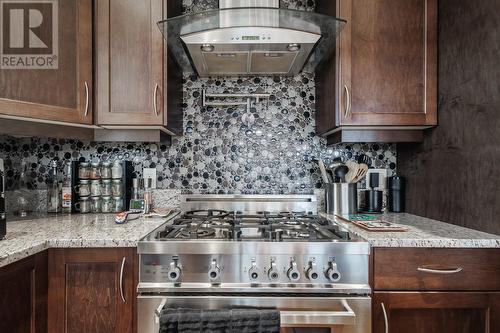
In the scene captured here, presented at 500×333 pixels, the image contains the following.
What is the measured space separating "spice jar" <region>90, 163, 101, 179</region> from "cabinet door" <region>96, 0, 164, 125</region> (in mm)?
341

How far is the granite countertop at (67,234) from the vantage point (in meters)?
1.06

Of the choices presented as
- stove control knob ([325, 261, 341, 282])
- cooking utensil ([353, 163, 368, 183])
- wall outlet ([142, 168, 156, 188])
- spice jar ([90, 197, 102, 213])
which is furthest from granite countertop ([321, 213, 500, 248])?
spice jar ([90, 197, 102, 213])

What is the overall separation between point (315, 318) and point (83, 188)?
142cm

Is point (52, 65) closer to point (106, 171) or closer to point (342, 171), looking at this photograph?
point (106, 171)

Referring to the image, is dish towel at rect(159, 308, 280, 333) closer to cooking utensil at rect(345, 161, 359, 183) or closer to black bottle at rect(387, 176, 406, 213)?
cooking utensil at rect(345, 161, 359, 183)

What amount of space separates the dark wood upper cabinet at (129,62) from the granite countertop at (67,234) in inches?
20.0

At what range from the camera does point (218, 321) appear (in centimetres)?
106

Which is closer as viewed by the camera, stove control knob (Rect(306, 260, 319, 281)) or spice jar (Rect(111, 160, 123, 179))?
stove control knob (Rect(306, 260, 319, 281))

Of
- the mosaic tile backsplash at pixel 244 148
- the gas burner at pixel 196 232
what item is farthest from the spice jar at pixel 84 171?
the gas burner at pixel 196 232

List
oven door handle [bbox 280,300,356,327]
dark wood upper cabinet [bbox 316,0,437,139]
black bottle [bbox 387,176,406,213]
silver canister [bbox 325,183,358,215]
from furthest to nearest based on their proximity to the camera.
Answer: black bottle [bbox 387,176,406,213] < silver canister [bbox 325,183,358,215] < dark wood upper cabinet [bbox 316,0,437,139] < oven door handle [bbox 280,300,356,327]

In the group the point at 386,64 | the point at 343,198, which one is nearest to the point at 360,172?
the point at 343,198

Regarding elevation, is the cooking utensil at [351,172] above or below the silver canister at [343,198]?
above

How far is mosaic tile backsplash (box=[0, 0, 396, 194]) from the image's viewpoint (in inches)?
75.4

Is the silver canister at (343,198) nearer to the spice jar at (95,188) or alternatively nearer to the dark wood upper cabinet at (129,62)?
the dark wood upper cabinet at (129,62)
